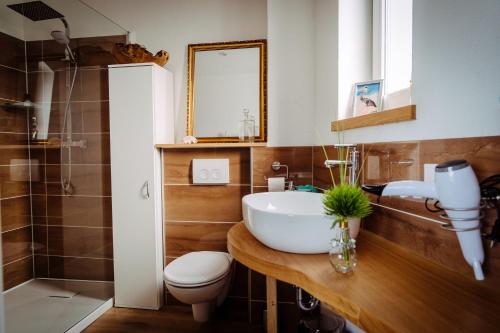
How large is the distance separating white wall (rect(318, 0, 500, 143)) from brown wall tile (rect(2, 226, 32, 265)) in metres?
2.27

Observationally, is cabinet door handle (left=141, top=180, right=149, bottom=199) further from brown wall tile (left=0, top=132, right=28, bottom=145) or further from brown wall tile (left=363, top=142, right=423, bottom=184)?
brown wall tile (left=363, top=142, right=423, bottom=184)

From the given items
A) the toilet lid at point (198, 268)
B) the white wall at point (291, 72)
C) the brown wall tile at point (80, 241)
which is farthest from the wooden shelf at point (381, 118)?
the brown wall tile at point (80, 241)

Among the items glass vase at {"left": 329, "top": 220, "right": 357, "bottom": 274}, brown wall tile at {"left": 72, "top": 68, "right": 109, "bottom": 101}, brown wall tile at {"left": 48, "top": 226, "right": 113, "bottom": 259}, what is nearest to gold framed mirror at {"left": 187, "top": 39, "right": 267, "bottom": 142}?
brown wall tile at {"left": 72, "top": 68, "right": 109, "bottom": 101}

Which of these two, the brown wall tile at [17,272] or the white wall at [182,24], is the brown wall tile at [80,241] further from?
the white wall at [182,24]

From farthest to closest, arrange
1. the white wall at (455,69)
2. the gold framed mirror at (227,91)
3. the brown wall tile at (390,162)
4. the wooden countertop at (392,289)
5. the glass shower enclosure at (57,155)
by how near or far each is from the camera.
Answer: the gold framed mirror at (227,91) < the glass shower enclosure at (57,155) < the brown wall tile at (390,162) < the white wall at (455,69) < the wooden countertop at (392,289)

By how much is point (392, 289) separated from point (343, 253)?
13 cm

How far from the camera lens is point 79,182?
205 cm

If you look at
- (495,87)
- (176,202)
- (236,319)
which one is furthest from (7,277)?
(495,87)

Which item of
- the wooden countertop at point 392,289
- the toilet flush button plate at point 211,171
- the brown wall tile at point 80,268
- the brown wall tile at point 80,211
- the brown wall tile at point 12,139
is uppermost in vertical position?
the brown wall tile at point 12,139

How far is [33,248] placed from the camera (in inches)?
78.1

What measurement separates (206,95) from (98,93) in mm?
804

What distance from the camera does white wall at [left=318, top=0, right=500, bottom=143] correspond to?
0.59 metres

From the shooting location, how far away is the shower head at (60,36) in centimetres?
194

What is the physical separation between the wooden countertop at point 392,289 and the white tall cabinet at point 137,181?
3.90ft
